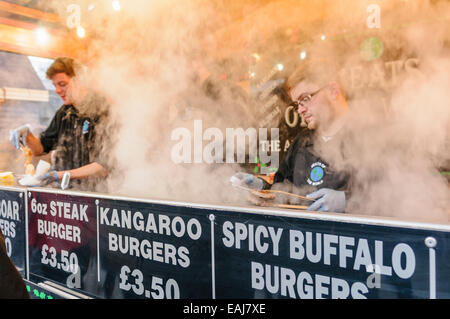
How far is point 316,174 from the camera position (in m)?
1.88

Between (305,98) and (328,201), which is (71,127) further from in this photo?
(328,201)

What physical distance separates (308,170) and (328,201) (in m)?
0.51

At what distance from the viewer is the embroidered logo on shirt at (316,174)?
73.1 inches

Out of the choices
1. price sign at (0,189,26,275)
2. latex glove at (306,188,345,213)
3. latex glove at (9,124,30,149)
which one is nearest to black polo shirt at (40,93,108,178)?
latex glove at (9,124,30,149)

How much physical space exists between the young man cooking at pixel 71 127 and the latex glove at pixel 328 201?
4.97 ft

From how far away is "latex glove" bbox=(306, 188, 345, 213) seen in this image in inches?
56.1

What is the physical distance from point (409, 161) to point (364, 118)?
385mm

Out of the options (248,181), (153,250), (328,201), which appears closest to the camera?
(153,250)

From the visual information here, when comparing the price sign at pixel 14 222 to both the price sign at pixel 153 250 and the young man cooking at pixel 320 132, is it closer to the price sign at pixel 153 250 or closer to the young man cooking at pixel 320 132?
the price sign at pixel 153 250

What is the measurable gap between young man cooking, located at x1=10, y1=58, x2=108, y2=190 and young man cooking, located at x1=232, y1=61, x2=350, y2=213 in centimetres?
128

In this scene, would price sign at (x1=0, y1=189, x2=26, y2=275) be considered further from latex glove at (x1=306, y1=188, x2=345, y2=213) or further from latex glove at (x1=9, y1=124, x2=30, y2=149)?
latex glove at (x1=306, y1=188, x2=345, y2=213)

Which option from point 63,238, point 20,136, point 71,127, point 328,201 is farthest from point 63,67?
point 328,201

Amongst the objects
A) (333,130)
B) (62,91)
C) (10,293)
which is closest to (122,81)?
(62,91)

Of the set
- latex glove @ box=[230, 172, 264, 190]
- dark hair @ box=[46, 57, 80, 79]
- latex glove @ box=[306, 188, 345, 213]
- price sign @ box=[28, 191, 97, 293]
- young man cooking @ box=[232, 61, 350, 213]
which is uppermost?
dark hair @ box=[46, 57, 80, 79]
